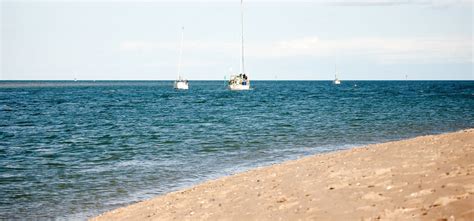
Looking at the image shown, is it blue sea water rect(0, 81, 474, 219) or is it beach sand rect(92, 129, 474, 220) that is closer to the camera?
beach sand rect(92, 129, 474, 220)

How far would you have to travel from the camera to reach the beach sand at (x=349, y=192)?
30.6 ft

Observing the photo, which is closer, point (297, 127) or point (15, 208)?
point (15, 208)

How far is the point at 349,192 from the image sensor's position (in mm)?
11086

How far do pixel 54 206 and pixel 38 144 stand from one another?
1762cm

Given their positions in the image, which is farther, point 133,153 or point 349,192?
point 133,153

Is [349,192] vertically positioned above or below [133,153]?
above

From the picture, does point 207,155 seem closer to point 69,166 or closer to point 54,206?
point 69,166

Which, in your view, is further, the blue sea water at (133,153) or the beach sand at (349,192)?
the blue sea water at (133,153)

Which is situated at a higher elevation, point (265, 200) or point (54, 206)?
point (265, 200)

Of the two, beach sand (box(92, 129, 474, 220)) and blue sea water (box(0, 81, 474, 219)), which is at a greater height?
beach sand (box(92, 129, 474, 220))

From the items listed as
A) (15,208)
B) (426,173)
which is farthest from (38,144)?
(426,173)

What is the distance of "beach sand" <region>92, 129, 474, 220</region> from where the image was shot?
367 inches

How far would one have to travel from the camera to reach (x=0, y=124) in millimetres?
46781

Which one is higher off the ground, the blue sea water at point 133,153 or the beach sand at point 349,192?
the beach sand at point 349,192
